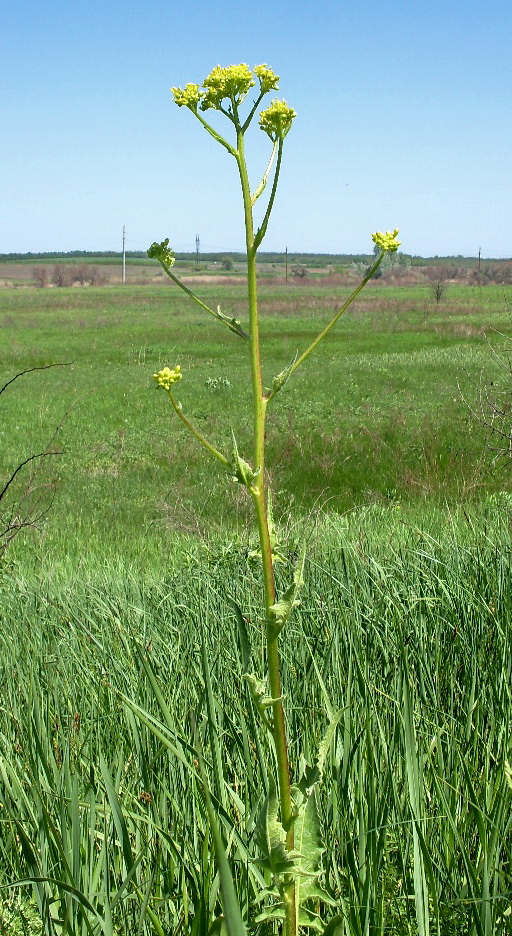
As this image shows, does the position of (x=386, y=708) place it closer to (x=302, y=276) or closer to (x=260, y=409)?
(x=260, y=409)

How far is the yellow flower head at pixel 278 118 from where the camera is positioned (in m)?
1.19

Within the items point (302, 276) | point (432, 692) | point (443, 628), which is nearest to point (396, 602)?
point (443, 628)

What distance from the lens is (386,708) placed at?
75.2 inches

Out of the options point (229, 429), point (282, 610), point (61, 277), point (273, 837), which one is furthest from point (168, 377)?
point (61, 277)

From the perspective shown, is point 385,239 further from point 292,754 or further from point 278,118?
point 292,754

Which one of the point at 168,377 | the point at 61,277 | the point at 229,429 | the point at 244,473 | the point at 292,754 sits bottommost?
the point at 229,429

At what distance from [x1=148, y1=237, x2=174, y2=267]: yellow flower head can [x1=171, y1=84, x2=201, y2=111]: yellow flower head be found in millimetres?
196

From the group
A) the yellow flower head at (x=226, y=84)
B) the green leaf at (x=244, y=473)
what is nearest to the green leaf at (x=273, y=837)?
the green leaf at (x=244, y=473)

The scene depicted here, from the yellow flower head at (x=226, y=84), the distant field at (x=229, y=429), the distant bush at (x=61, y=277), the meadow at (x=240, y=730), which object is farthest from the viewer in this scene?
the distant bush at (x=61, y=277)

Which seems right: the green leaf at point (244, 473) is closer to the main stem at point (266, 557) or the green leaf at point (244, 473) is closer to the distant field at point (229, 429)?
the main stem at point (266, 557)

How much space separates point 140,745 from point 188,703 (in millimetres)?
340

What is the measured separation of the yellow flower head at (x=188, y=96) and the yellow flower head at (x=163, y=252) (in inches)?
7.7

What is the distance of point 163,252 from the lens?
1.30 m

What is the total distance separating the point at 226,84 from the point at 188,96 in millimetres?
58
